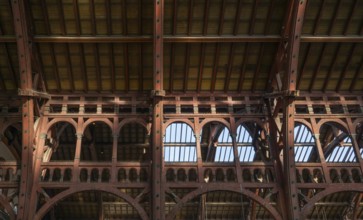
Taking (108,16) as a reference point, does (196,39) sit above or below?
below

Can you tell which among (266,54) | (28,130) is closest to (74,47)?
(28,130)

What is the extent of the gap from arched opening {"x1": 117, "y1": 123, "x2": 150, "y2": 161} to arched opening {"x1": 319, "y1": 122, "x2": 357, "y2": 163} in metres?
10.2

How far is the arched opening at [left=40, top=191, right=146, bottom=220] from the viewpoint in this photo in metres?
27.4

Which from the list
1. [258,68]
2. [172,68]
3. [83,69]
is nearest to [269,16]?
[258,68]

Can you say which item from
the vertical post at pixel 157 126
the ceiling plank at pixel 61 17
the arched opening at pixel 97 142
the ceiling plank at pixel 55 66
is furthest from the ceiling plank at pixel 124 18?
the arched opening at pixel 97 142

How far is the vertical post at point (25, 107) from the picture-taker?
52.6 ft

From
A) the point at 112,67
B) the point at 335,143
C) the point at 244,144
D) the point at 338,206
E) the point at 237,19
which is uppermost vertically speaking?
the point at 237,19

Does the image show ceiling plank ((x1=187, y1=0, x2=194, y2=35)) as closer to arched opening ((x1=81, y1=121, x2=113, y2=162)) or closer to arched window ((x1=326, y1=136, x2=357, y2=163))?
arched opening ((x1=81, y1=121, x2=113, y2=162))

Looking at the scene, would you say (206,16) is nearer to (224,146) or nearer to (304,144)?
(224,146)

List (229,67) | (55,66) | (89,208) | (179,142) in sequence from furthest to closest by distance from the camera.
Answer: (89,208) < (179,142) < (229,67) < (55,66)

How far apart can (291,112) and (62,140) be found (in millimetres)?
13314

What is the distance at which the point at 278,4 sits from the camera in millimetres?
17250

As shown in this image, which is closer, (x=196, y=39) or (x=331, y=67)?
(x=196, y=39)

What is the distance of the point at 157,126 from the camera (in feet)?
56.5
